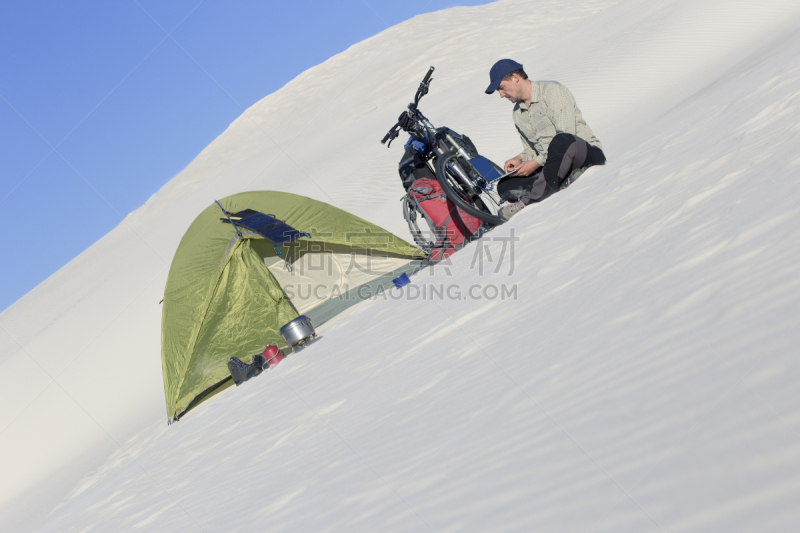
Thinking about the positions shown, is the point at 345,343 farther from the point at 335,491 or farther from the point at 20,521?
the point at 20,521

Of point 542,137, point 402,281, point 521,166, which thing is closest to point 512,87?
point 542,137

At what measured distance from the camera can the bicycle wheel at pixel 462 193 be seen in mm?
5410

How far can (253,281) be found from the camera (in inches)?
227

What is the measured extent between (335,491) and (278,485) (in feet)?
1.45

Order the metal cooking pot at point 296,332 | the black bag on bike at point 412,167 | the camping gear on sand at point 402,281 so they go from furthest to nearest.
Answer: the black bag on bike at point 412,167, the camping gear on sand at point 402,281, the metal cooking pot at point 296,332

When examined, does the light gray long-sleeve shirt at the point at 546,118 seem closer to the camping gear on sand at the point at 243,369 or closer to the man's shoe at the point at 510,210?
the man's shoe at the point at 510,210

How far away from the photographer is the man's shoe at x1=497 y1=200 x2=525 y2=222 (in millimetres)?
5238

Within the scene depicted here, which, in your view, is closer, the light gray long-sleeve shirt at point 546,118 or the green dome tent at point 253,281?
the light gray long-sleeve shirt at point 546,118

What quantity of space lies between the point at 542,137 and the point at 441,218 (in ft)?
4.13

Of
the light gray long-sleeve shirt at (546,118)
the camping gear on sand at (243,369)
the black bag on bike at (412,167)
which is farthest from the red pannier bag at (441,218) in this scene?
the camping gear on sand at (243,369)

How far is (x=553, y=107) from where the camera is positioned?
16.3 ft

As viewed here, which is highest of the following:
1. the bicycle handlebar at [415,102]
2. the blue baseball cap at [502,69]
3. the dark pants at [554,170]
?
the bicycle handlebar at [415,102]

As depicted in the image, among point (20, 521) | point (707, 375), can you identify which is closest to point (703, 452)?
point (707, 375)

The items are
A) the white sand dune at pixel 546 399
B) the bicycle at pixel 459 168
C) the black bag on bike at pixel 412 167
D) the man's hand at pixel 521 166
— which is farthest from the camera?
the black bag on bike at pixel 412 167
